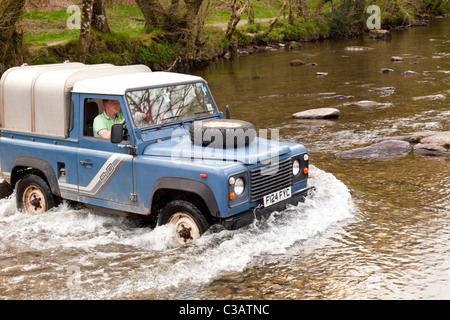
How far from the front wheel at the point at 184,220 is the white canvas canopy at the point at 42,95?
2.09m

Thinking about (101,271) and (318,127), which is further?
(318,127)

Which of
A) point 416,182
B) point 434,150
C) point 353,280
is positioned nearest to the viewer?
point 353,280

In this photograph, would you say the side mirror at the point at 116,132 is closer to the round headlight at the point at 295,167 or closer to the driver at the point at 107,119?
the driver at the point at 107,119

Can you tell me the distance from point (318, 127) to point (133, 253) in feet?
28.9

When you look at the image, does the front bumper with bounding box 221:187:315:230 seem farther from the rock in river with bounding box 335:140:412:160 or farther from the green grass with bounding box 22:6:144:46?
the green grass with bounding box 22:6:144:46

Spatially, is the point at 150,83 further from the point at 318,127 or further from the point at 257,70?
the point at 257,70

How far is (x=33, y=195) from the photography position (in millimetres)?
9039

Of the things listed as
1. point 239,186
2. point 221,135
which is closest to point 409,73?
point 221,135

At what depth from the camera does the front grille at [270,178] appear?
706 cm

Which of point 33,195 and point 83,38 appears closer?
point 33,195

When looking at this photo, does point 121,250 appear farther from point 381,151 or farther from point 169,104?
point 381,151

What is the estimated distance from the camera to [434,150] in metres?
11.7

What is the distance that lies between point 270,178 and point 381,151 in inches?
209
